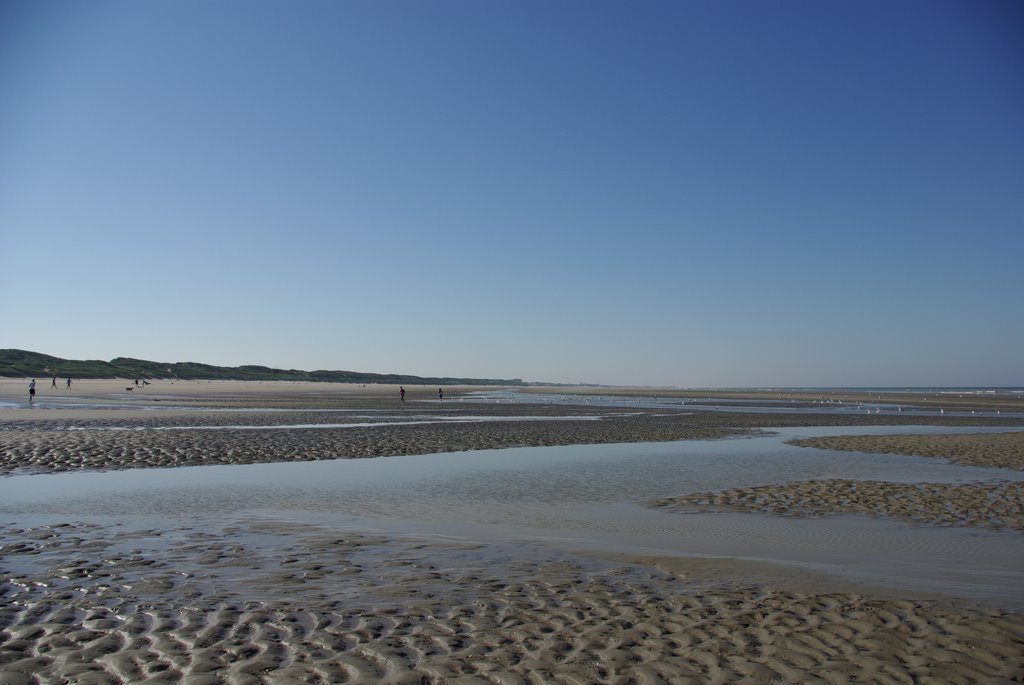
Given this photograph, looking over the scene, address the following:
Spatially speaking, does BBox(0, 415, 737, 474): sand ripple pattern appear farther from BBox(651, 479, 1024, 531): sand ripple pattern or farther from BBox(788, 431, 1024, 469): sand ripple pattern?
BBox(651, 479, 1024, 531): sand ripple pattern

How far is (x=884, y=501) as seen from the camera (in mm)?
14672

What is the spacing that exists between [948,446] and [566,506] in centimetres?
2011

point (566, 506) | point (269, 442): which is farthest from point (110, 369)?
point (566, 506)

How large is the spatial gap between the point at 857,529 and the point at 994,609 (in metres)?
4.57

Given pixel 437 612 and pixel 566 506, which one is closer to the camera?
pixel 437 612

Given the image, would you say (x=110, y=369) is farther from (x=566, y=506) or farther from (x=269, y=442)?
(x=566, y=506)

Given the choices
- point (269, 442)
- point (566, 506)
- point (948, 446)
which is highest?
point (948, 446)

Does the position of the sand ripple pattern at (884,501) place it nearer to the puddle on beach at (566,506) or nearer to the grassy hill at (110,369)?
the puddle on beach at (566,506)

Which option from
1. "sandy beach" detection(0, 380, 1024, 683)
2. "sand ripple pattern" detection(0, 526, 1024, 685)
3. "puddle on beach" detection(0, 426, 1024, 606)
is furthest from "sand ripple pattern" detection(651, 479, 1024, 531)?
"sand ripple pattern" detection(0, 526, 1024, 685)

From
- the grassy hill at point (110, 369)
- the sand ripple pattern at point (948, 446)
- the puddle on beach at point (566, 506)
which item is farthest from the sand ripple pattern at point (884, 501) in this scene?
the grassy hill at point (110, 369)

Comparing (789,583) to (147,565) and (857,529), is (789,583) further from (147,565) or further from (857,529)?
(147,565)

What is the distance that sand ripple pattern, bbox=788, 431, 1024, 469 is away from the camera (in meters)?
22.3

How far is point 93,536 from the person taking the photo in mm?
10547

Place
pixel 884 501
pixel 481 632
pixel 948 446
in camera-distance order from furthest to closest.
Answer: pixel 948 446, pixel 884 501, pixel 481 632
